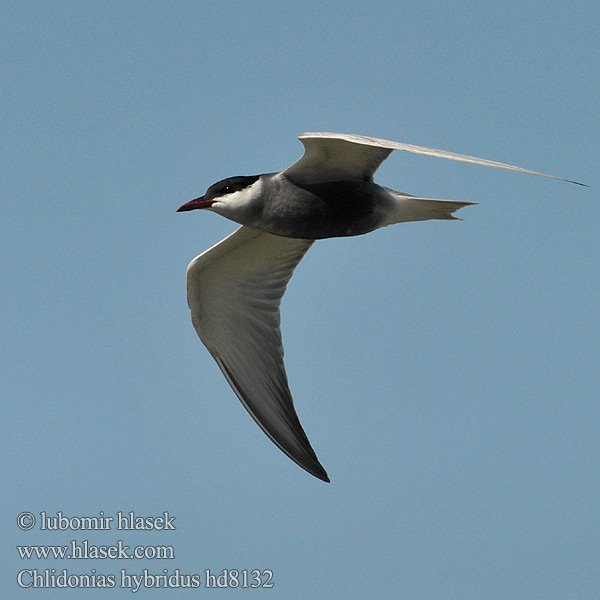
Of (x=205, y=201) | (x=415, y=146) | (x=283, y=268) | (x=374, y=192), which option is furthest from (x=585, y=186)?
(x=283, y=268)

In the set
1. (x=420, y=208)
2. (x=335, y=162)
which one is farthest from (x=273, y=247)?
(x=335, y=162)

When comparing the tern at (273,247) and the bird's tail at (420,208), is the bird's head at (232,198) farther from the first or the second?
the bird's tail at (420,208)

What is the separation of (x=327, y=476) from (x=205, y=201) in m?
3.61

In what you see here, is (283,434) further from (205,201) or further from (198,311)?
(205,201)

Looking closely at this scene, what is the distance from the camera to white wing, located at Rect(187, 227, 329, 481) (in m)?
11.5

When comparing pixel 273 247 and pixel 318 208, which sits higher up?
pixel 318 208

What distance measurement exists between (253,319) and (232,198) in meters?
2.66

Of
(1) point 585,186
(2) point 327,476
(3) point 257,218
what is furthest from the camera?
(2) point 327,476

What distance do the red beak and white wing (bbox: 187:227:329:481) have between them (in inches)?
59.6

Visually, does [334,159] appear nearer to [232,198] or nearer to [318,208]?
[318,208]

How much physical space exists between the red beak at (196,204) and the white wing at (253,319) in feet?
4.96

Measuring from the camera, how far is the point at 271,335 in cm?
1195

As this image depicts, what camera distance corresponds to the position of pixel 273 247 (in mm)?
11594

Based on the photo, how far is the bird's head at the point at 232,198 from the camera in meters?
9.56
